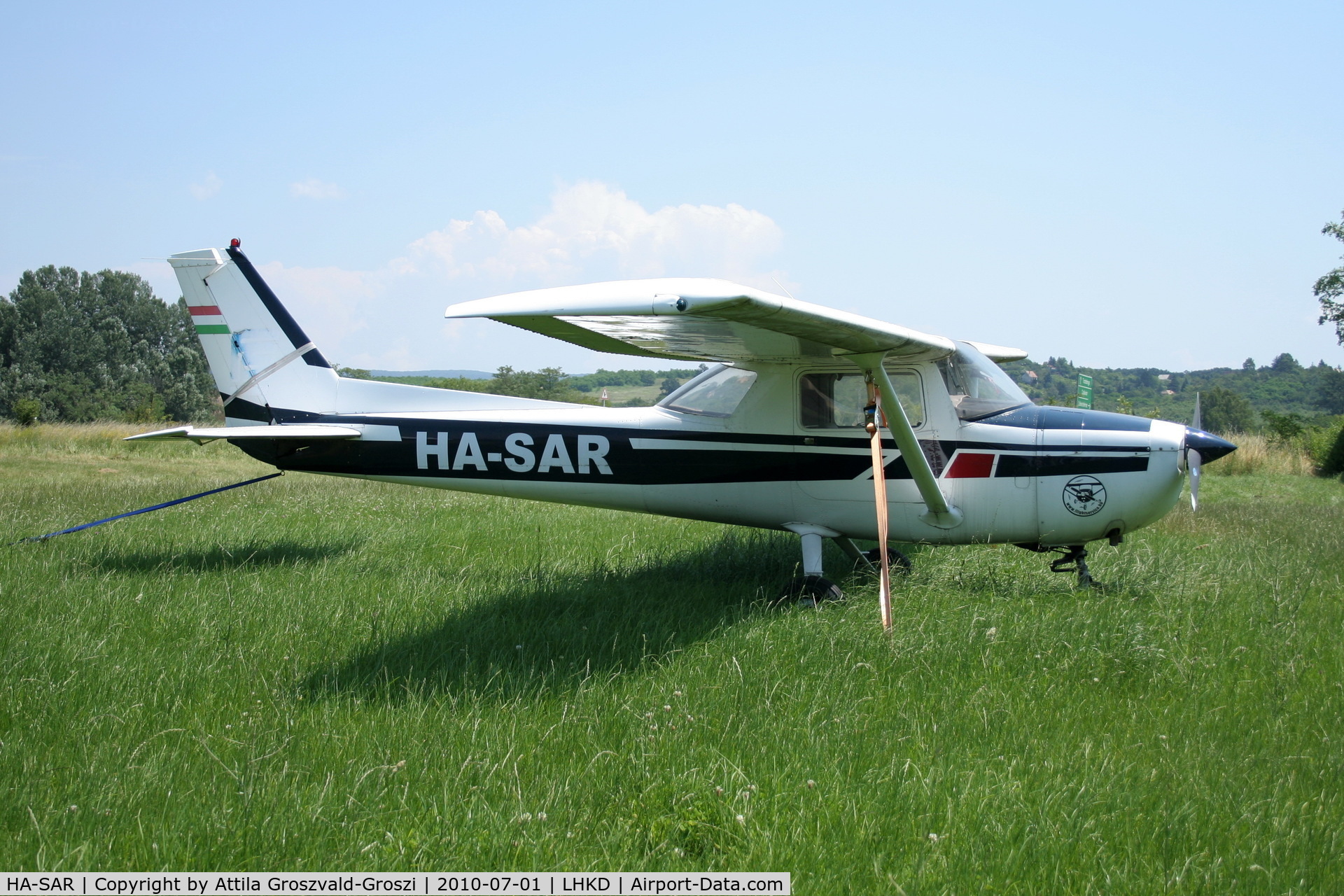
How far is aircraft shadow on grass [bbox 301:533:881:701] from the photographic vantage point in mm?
4320

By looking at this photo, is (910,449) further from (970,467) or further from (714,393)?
(714,393)

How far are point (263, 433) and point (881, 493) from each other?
17.3 feet

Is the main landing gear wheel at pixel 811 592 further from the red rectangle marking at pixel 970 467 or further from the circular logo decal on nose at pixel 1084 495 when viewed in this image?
the circular logo decal on nose at pixel 1084 495

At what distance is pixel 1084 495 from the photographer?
6.17 m

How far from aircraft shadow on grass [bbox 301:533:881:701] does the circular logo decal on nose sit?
2.45 metres

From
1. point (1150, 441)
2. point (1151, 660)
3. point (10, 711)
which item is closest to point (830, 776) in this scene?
point (1151, 660)

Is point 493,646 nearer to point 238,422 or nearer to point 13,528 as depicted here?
point 238,422

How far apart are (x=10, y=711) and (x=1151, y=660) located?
231 inches

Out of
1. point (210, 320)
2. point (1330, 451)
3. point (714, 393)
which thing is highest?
point (210, 320)

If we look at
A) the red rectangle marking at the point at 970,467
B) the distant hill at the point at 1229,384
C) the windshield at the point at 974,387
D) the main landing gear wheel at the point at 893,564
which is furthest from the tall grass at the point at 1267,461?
the distant hill at the point at 1229,384

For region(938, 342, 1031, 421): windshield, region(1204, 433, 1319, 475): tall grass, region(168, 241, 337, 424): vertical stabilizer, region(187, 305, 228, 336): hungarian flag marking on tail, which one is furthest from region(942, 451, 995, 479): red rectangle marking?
region(1204, 433, 1319, 475): tall grass

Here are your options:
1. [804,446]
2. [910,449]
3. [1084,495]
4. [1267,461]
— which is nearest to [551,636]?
[804,446]

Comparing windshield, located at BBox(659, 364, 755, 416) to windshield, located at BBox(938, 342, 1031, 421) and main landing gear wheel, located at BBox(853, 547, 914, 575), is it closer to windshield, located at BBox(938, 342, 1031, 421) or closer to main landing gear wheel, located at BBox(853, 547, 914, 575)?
windshield, located at BBox(938, 342, 1031, 421)

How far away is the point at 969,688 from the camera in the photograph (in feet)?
13.7
